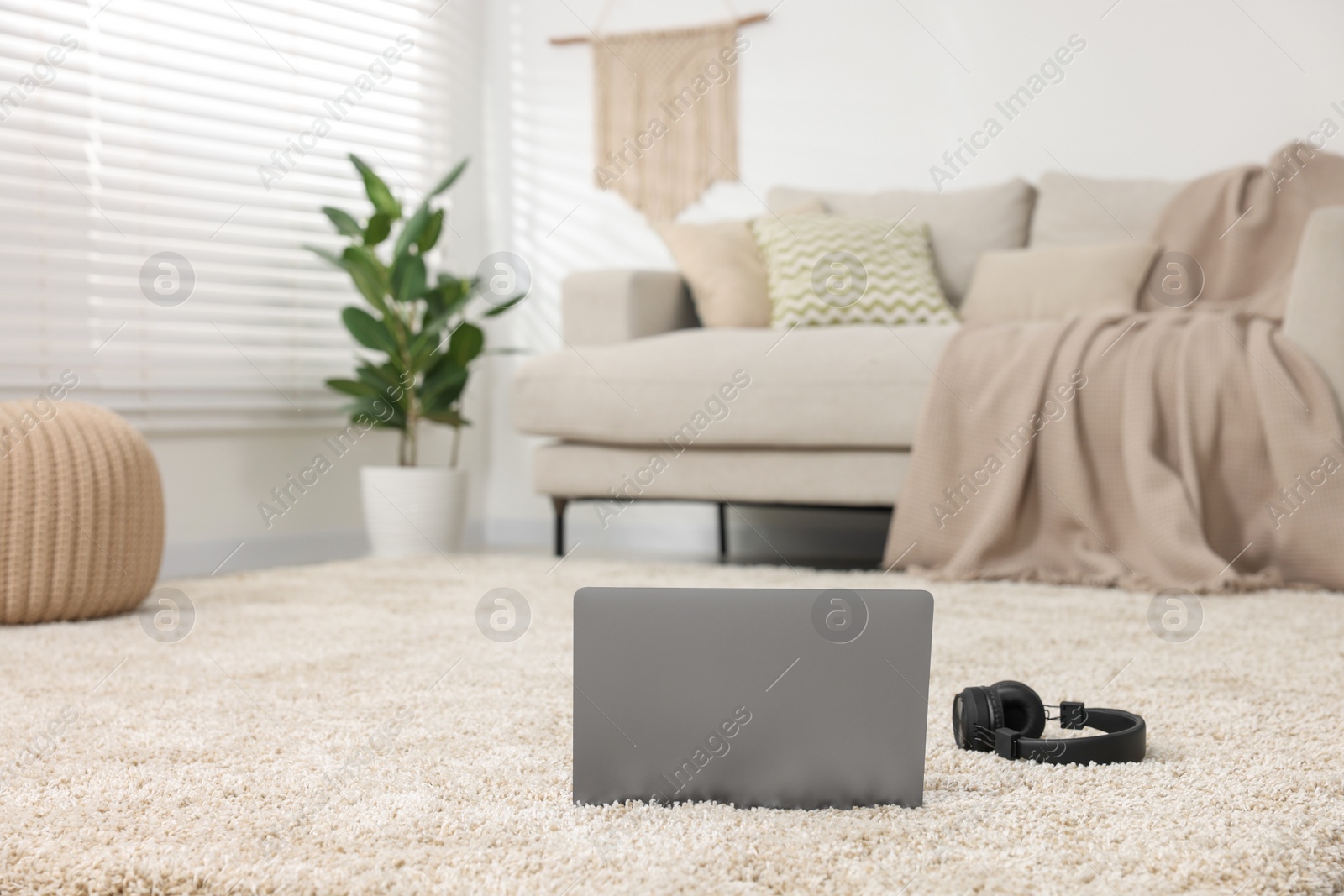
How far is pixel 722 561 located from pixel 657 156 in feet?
4.59

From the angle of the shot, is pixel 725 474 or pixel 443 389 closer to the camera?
pixel 725 474

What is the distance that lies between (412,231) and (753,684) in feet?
7.34

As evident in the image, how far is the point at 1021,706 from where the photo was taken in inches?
35.2

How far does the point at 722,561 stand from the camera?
8.80 ft

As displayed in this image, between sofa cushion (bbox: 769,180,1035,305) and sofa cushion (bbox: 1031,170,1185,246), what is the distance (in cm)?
6

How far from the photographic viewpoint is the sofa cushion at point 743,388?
2.20 metres

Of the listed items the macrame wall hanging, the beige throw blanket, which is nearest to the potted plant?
the macrame wall hanging

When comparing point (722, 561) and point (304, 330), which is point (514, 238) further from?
point (722, 561)

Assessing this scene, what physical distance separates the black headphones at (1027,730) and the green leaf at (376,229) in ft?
7.03

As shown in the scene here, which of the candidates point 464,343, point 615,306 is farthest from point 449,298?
point 615,306

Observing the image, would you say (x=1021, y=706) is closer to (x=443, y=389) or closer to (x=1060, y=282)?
(x=1060, y=282)

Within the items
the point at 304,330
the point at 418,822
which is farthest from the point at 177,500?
the point at 418,822

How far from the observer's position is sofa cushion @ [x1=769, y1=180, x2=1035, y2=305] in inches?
114

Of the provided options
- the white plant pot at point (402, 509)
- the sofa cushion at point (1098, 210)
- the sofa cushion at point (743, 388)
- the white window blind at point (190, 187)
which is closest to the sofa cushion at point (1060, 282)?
the sofa cushion at point (1098, 210)
